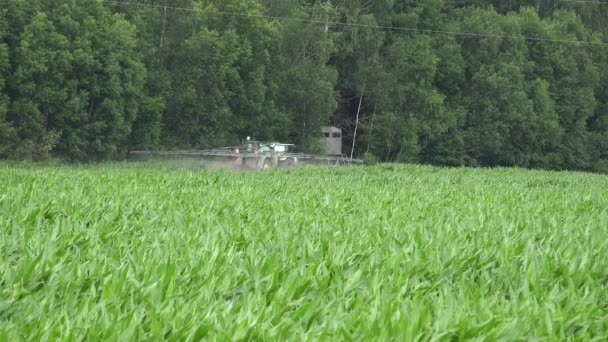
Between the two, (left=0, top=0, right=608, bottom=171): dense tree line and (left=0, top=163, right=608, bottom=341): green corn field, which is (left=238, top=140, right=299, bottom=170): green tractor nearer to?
(left=0, top=0, right=608, bottom=171): dense tree line

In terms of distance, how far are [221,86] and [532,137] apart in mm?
21362

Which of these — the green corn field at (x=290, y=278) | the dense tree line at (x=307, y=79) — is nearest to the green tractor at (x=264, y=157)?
the dense tree line at (x=307, y=79)

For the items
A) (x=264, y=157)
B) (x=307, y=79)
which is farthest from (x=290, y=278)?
(x=307, y=79)

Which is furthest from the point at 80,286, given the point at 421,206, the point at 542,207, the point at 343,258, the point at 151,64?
the point at 151,64

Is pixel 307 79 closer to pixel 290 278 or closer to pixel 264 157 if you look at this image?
pixel 264 157

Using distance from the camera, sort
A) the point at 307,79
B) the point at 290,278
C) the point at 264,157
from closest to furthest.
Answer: the point at 290,278
the point at 264,157
the point at 307,79

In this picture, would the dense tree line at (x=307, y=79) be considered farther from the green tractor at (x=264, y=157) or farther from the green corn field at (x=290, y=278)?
the green corn field at (x=290, y=278)

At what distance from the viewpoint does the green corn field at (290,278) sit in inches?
143

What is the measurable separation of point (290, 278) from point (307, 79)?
43.3m

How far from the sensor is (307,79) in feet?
156

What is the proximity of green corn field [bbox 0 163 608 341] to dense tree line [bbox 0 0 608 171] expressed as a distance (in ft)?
99.2

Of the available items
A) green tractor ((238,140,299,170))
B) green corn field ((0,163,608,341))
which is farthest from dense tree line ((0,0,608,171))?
green corn field ((0,163,608,341))

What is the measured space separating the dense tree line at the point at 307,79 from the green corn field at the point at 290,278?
1191 inches

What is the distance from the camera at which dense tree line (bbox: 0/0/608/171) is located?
37969mm
